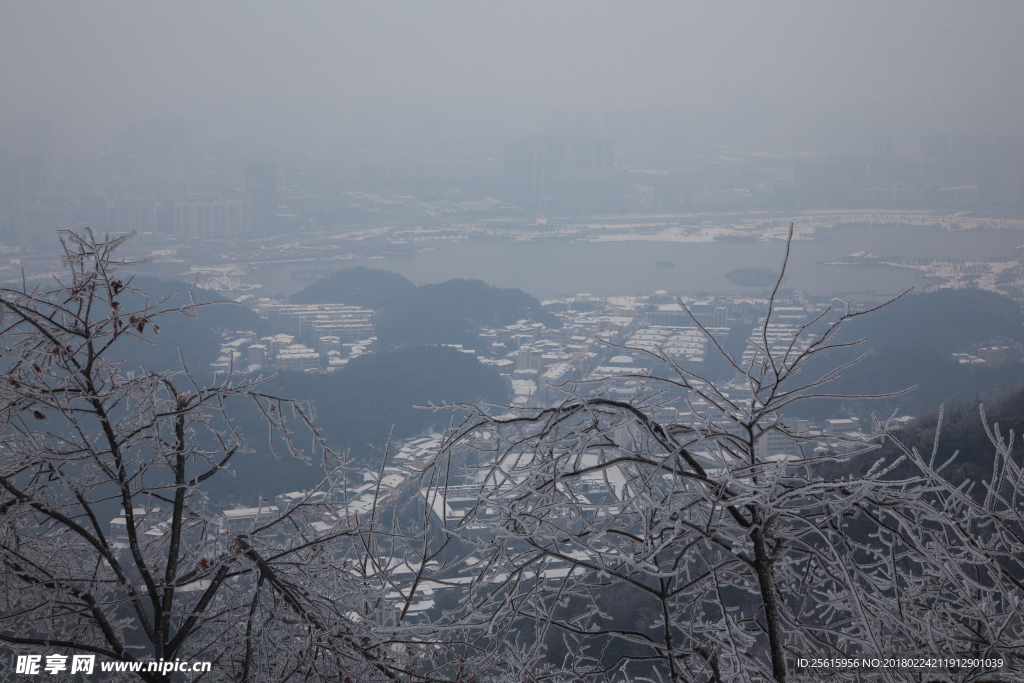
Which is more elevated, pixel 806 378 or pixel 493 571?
pixel 493 571

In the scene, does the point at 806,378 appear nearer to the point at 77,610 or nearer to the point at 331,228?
the point at 77,610

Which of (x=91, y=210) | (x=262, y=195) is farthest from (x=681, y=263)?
(x=91, y=210)

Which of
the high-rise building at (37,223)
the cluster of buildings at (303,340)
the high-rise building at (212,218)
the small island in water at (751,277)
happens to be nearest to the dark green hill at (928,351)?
the small island in water at (751,277)

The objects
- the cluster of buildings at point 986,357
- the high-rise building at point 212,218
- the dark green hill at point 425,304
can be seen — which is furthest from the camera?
the high-rise building at point 212,218

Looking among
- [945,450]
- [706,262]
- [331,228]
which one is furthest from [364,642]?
[331,228]

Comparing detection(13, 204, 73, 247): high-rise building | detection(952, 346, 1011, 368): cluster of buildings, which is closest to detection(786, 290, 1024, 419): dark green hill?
detection(952, 346, 1011, 368): cluster of buildings

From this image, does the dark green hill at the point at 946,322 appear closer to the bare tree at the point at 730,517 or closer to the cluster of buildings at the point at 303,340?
the cluster of buildings at the point at 303,340
